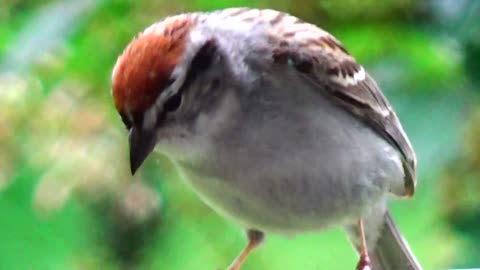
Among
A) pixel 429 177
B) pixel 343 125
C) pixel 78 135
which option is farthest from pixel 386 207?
pixel 78 135

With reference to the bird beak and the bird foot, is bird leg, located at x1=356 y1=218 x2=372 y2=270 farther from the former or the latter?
the bird beak

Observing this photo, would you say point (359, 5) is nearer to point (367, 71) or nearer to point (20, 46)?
point (367, 71)

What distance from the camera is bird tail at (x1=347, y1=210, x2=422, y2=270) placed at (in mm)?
1891

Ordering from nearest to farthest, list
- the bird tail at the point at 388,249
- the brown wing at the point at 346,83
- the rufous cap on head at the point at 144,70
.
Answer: the rufous cap on head at the point at 144,70 < the brown wing at the point at 346,83 < the bird tail at the point at 388,249

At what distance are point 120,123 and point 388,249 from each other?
396mm

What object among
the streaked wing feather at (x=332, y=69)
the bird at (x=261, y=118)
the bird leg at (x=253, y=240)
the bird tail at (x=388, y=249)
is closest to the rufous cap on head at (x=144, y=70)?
the bird at (x=261, y=118)

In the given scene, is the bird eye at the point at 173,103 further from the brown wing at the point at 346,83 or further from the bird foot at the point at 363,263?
the bird foot at the point at 363,263

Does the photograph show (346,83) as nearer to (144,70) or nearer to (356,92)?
(356,92)

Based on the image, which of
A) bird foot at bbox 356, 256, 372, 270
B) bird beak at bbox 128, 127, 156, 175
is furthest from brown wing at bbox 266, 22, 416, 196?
bird beak at bbox 128, 127, 156, 175

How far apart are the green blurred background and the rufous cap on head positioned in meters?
0.29

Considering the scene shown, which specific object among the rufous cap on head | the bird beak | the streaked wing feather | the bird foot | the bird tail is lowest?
the bird beak

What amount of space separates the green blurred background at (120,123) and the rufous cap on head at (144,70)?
0.29 metres

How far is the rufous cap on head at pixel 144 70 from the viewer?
1420mm

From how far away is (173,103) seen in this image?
4.84 feet
